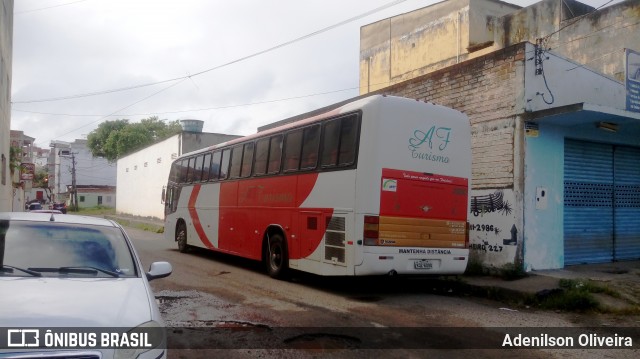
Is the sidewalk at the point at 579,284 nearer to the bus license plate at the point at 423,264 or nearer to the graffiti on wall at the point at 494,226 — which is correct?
the graffiti on wall at the point at 494,226

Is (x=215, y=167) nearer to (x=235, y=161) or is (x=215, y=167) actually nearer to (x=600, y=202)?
(x=235, y=161)

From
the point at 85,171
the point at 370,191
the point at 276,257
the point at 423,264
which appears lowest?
the point at 276,257

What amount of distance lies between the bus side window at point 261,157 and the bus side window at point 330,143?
235 centimetres

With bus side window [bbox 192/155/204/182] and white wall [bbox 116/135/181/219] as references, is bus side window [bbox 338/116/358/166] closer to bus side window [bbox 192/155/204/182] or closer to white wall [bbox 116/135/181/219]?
bus side window [bbox 192/155/204/182]

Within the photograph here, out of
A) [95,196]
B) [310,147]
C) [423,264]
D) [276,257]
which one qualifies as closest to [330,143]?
[310,147]

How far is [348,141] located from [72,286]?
5902mm

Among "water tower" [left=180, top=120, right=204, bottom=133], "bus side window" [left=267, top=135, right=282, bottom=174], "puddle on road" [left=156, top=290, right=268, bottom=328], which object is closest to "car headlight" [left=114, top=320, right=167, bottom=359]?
"puddle on road" [left=156, top=290, right=268, bottom=328]

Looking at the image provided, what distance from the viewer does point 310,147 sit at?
10.2 m

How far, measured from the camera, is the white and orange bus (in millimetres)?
8719

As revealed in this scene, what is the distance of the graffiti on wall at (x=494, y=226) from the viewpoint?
10828 mm

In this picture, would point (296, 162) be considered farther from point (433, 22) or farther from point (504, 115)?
point (433, 22)

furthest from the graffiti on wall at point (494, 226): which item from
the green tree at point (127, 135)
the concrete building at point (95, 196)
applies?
the concrete building at point (95, 196)

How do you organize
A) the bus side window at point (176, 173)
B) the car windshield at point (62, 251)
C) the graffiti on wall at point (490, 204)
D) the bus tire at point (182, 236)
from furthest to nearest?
the bus side window at point (176, 173) < the bus tire at point (182, 236) < the graffiti on wall at point (490, 204) < the car windshield at point (62, 251)

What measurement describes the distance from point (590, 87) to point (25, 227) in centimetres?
1222
